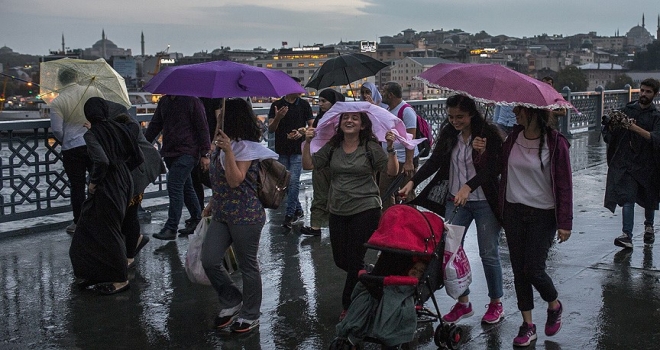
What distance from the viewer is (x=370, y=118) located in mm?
5684

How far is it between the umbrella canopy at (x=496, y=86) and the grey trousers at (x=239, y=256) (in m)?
1.58

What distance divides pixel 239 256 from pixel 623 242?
4305 millimetres

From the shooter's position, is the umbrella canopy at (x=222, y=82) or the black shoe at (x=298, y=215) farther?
the black shoe at (x=298, y=215)

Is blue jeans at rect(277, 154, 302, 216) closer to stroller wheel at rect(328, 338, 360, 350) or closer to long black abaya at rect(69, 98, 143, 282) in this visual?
long black abaya at rect(69, 98, 143, 282)

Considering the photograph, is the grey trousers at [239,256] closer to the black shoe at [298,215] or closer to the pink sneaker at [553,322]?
the pink sneaker at [553,322]

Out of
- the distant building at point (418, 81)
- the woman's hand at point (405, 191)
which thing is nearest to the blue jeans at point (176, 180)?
the distant building at point (418, 81)

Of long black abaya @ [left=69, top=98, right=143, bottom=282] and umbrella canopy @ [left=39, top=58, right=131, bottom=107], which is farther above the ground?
Answer: umbrella canopy @ [left=39, top=58, right=131, bottom=107]

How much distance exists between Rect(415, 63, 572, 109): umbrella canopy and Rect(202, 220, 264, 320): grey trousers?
1585mm

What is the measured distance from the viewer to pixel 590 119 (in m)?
22.2

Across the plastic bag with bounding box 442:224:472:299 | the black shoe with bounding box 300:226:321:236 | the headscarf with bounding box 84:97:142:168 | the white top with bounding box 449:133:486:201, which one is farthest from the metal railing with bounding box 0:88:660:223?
the plastic bag with bounding box 442:224:472:299

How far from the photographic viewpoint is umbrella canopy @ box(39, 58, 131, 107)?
25.8 ft

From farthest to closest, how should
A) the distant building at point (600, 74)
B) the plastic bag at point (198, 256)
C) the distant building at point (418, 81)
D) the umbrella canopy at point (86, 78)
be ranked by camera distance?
the distant building at point (600, 74) < the umbrella canopy at point (86, 78) < the distant building at point (418, 81) < the plastic bag at point (198, 256)

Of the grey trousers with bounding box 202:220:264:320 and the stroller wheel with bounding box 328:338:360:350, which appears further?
the grey trousers with bounding box 202:220:264:320

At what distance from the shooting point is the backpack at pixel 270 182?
17.9ft
